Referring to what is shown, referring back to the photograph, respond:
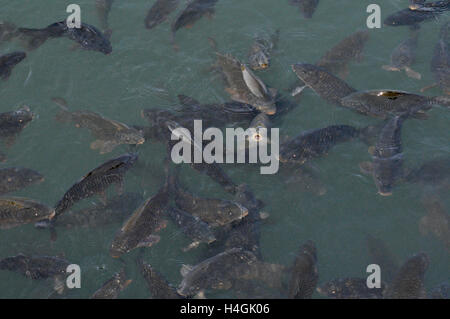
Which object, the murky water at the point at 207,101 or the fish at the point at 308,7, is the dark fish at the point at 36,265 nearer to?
the murky water at the point at 207,101

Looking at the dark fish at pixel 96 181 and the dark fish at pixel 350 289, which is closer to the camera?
the dark fish at pixel 350 289

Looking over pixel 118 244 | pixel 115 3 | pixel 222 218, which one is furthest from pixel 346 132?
pixel 115 3

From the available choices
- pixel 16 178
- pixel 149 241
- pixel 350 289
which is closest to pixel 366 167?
pixel 350 289

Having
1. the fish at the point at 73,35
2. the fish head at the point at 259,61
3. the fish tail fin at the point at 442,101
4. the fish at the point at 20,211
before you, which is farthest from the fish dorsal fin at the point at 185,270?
the fish tail fin at the point at 442,101

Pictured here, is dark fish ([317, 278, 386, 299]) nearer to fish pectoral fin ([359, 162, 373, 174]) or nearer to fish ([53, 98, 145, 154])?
fish pectoral fin ([359, 162, 373, 174])

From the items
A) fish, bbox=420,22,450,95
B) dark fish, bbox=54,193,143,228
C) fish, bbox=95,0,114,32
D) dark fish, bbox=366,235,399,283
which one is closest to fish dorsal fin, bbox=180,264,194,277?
dark fish, bbox=54,193,143,228
